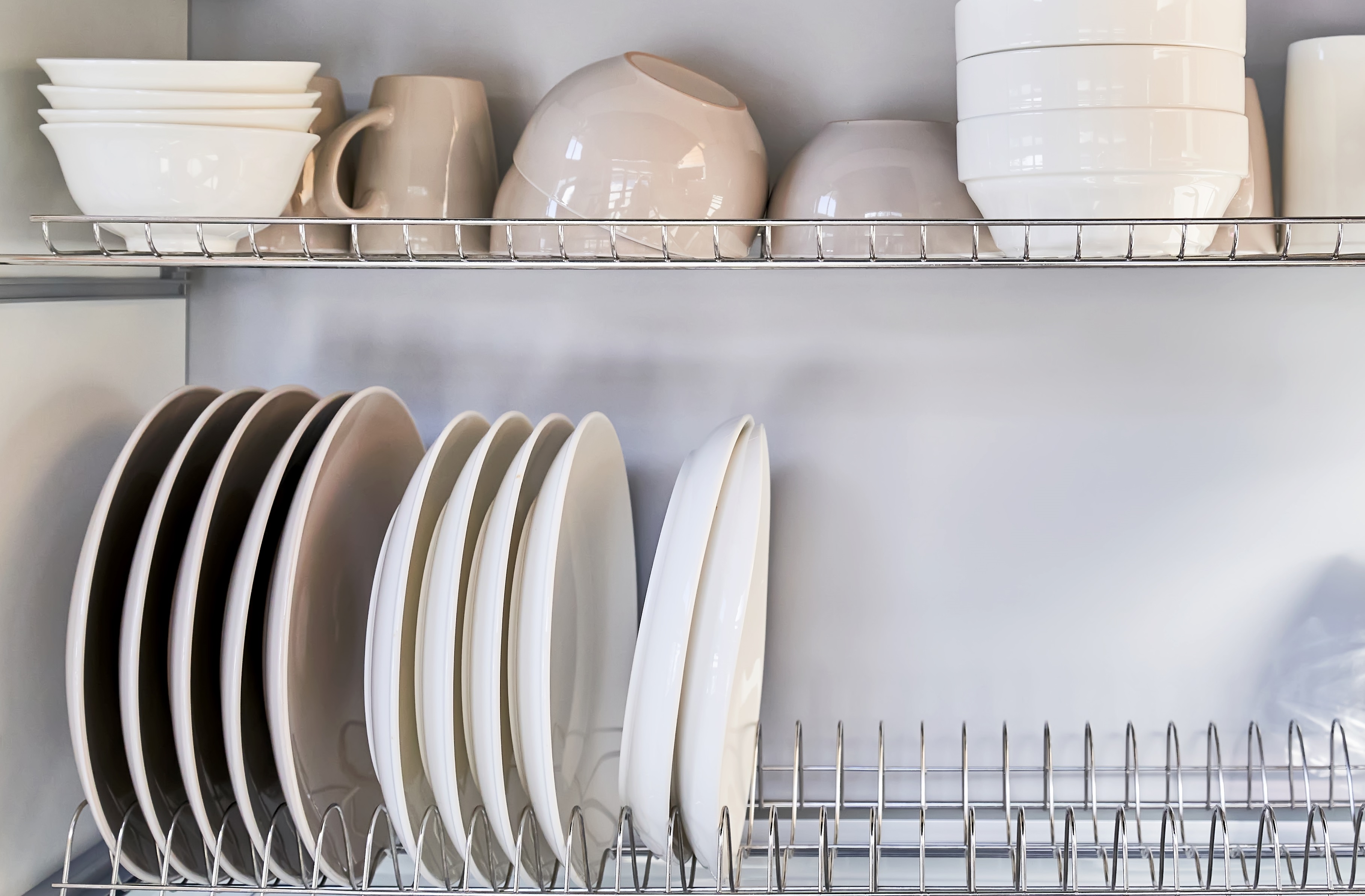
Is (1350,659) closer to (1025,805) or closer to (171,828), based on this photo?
(1025,805)

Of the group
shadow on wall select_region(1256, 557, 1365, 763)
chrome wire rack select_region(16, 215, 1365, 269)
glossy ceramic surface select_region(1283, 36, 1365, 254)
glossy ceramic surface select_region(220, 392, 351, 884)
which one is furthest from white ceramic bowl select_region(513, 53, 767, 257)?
shadow on wall select_region(1256, 557, 1365, 763)

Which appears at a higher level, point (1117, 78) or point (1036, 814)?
point (1117, 78)

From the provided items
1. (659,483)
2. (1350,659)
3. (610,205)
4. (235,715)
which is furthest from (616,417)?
(1350,659)

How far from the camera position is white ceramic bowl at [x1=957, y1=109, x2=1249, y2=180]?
0.66 metres

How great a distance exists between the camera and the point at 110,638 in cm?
76

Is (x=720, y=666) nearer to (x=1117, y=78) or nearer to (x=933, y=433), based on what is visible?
(x=933, y=433)

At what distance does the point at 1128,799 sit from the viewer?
3.09ft

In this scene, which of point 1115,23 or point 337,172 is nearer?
point 1115,23

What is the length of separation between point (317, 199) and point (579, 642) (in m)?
0.40

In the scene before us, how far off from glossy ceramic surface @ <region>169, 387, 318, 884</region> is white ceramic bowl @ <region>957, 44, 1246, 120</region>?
57cm

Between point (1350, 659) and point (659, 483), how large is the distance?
1.99 feet

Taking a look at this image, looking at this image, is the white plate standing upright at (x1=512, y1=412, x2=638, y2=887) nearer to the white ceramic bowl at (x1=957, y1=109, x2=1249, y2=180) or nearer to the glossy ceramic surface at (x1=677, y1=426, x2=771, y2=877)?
the glossy ceramic surface at (x1=677, y1=426, x2=771, y2=877)

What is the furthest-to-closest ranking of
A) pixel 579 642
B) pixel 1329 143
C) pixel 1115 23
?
pixel 579 642, pixel 1329 143, pixel 1115 23

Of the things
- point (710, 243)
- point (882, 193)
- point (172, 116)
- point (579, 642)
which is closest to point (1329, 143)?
point (882, 193)
